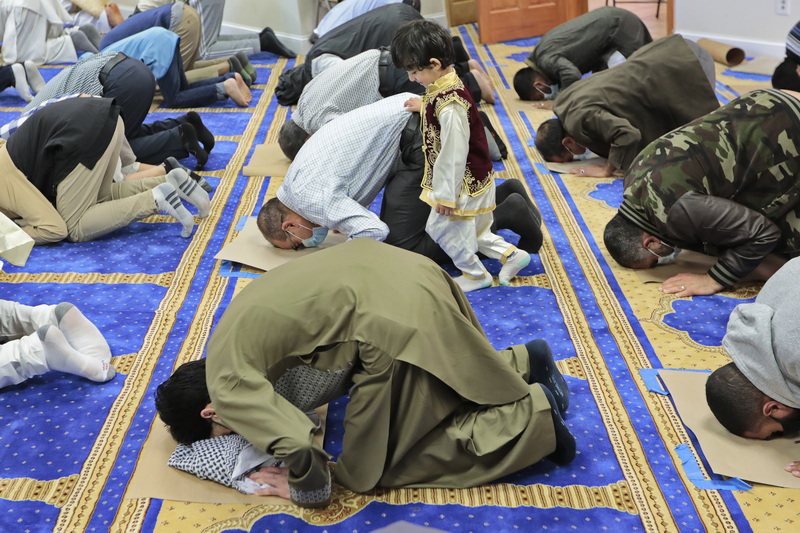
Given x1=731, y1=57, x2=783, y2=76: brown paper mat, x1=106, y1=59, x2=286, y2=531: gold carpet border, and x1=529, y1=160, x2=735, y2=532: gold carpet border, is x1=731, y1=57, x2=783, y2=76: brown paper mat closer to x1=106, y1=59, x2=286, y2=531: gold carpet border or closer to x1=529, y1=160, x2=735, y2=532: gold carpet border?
x1=529, y1=160, x2=735, y2=532: gold carpet border

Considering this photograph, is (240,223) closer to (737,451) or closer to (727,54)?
(737,451)

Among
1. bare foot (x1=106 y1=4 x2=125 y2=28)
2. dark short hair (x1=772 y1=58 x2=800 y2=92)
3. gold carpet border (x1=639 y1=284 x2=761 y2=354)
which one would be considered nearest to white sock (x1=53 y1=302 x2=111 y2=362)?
gold carpet border (x1=639 y1=284 x2=761 y2=354)

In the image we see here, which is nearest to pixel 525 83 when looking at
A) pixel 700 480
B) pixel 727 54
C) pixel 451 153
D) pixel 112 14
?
pixel 727 54

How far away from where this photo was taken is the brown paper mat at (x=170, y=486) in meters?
2.03

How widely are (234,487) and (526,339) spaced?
3.63 feet

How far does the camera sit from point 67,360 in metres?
2.46

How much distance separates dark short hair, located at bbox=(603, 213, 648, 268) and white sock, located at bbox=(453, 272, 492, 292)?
0.51 meters

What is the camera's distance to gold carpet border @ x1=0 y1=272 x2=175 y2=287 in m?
3.18

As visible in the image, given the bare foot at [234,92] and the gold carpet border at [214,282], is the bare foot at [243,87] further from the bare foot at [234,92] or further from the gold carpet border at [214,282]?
the gold carpet border at [214,282]

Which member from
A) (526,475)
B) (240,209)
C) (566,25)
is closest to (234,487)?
(526,475)

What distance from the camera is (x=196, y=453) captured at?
6.86ft

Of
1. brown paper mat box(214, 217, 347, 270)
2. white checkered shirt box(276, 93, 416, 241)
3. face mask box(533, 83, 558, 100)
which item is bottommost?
face mask box(533, 83, 558, 100)

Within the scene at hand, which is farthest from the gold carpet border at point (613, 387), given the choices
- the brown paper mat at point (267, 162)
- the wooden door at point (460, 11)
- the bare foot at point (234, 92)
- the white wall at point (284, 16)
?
the wooden door at point (460, 11)

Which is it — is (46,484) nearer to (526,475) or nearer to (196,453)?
(196,453)
